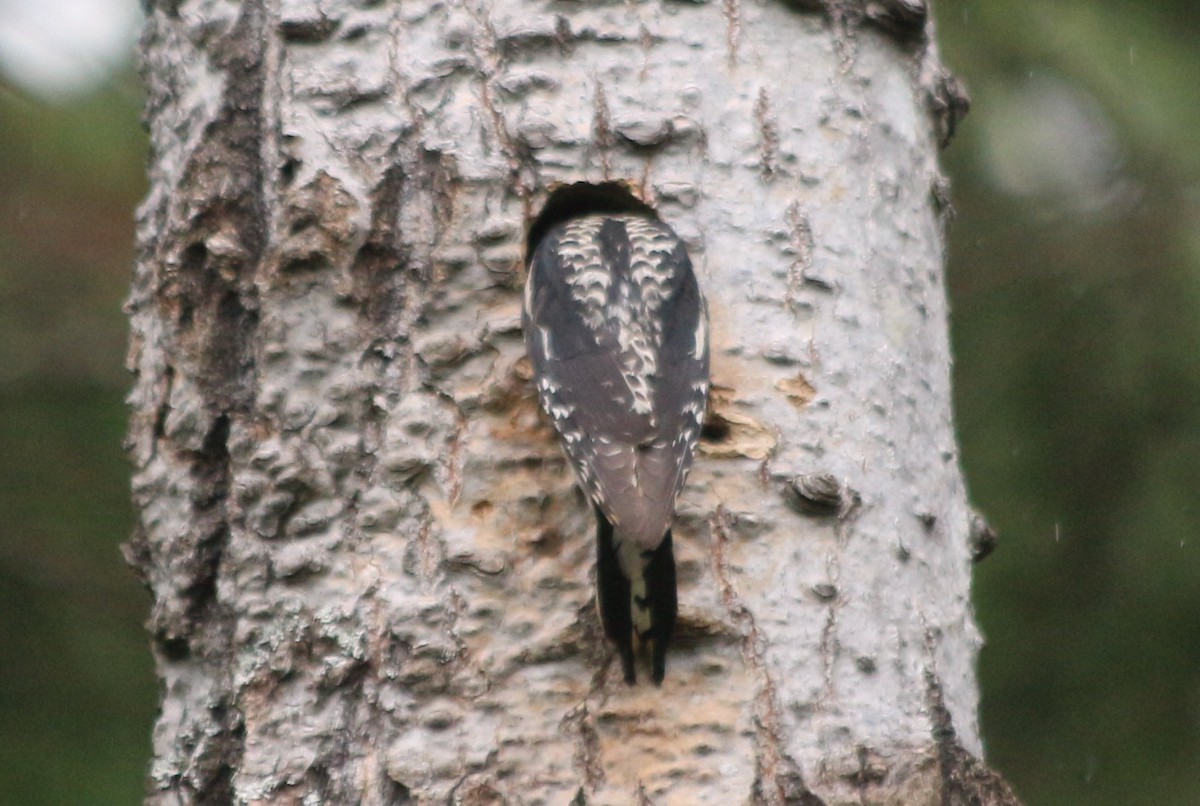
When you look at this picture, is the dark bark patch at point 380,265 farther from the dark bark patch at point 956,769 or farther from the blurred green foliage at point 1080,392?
the blurred green foliage at point 1080,392

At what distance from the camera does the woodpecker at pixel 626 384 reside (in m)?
2.65

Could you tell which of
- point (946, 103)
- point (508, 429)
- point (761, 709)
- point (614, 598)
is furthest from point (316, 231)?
point (946, 103)

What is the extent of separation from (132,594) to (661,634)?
2.50m

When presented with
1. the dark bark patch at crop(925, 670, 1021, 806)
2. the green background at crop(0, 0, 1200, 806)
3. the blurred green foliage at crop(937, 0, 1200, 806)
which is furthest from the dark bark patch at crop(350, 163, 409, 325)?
the blurred green foliage at crop(937, 0, 1200, 806)

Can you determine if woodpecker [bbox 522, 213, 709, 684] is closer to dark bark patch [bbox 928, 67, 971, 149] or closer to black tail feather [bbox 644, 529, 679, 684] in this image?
black tail feather [bbox 644, 529, 679, 684]

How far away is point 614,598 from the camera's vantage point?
2762 millimetres

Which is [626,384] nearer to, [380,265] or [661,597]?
[661,597]

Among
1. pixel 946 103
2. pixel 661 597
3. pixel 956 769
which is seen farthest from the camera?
pixel 946 103

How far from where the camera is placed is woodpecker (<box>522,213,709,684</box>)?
265 cm

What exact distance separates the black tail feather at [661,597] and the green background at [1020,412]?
7.85 feet

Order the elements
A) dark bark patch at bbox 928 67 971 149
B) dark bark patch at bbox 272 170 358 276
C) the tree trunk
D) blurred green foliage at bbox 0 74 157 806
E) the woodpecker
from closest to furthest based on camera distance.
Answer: the woodpecker → the tree trunk → dark bark patch at bbox 272 170 358 276 → dark bark patch at bbox 928 67 971 149 → blurred green foliage at bbox 0 74 157 806

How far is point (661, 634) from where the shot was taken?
273 centimetres

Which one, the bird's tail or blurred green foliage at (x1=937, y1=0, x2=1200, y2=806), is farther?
blurred green foliage at (x1=937, y1=0, x2=1200, y2=806)

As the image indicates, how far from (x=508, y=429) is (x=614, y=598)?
0.41 m
